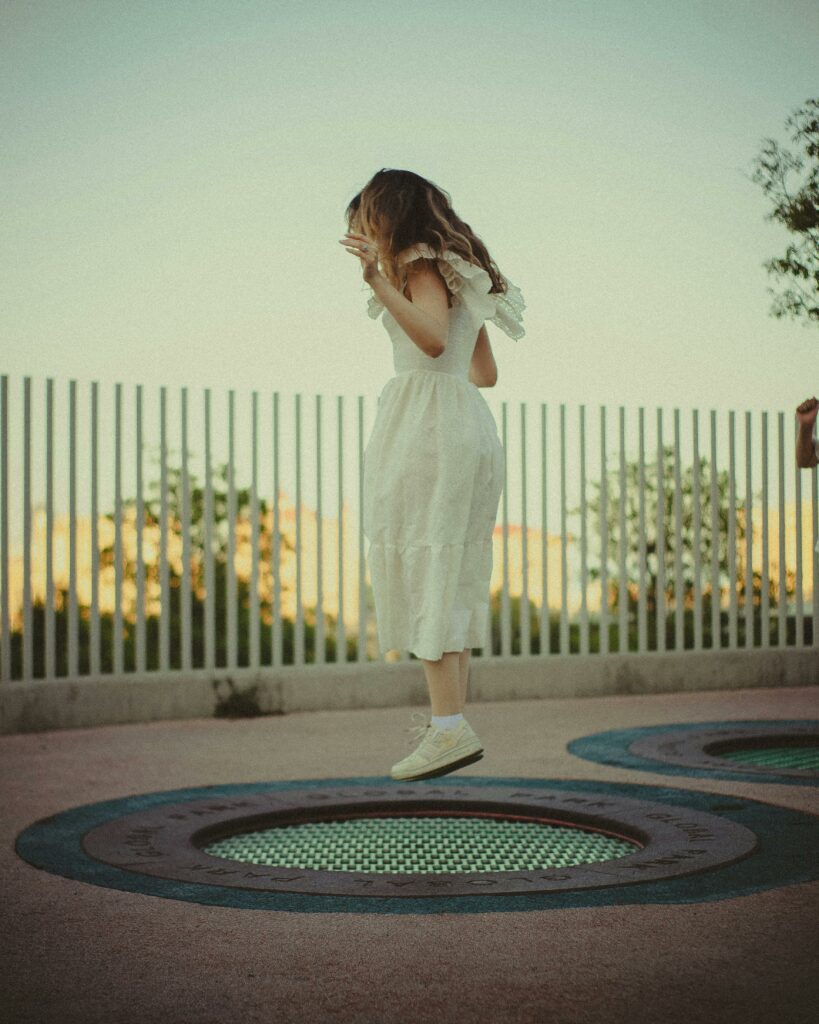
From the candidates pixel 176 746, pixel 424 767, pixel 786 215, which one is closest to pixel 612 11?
pixel 786 215

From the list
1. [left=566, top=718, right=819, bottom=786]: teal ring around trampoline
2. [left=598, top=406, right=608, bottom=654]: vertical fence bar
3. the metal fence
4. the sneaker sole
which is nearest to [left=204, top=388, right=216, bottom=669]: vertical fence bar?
the metal fence

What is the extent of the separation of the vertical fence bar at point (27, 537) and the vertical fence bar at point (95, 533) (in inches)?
12.8

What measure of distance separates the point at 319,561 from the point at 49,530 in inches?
63.4

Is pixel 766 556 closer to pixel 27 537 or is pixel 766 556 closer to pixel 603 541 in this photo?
pixel 603 541

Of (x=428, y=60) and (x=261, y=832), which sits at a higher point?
(x=428, y=60)

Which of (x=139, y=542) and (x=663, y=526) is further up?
(x=663, y=526)

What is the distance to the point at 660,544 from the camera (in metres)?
7.81

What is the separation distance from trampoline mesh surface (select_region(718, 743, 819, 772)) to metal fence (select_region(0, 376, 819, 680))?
251cm

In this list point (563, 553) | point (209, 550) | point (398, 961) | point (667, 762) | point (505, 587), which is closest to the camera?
point (398, 961)

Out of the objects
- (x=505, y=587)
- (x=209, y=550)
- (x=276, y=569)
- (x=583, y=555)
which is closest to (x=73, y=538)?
(x=209, y=550)

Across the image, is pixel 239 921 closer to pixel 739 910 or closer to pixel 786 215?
pixel 739 910

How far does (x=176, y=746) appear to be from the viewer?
5371 millimetres

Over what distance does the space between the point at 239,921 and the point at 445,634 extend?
1.02 m

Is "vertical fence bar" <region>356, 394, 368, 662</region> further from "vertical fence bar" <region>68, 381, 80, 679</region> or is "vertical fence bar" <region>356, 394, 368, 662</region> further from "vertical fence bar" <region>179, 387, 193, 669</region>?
"vertical fence bar" <region>68, 381, 80, 679</region>
